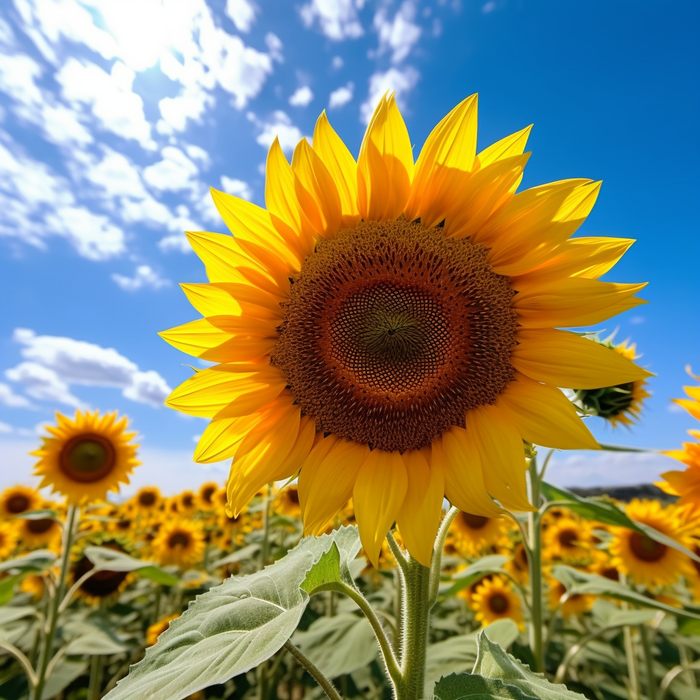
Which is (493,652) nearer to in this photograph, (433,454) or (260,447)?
(433,454)

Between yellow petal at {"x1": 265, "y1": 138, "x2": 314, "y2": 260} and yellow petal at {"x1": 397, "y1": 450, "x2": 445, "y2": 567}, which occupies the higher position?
yellow petal at {"x1": 265, "y1": 138, "x2": 314, "y2": 260}

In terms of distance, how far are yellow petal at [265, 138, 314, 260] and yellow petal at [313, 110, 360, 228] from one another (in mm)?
128

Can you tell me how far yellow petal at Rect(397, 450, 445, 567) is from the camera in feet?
5.07

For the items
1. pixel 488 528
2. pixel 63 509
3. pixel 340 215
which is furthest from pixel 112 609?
pixel 340 215

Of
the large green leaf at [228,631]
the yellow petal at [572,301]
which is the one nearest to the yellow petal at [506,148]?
the yellow petal at [572,301]

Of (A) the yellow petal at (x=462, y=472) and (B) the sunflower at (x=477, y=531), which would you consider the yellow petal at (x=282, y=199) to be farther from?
(B) the sunflower at (x=477, y=531)

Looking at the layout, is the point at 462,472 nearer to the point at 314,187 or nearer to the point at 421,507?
the point at 421,507

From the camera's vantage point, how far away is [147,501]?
1076 centimetres

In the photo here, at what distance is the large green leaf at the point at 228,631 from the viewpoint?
1.21 metres

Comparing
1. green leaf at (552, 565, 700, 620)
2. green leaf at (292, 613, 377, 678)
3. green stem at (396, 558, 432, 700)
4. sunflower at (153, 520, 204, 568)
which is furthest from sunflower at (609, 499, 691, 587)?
sunflower at (153, 520, 204, 568)

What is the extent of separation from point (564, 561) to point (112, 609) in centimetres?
611

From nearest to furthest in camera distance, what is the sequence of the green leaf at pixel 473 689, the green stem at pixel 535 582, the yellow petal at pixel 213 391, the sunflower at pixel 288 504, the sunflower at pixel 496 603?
the green leaf at pixel 473 689 < the yellow petal at pixel 213 391 < the green stem at pixel 535 582 < the sunflower at pixel 496 603 < the sunflower at pixel 288 504

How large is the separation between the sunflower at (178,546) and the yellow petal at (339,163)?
7.72 metres

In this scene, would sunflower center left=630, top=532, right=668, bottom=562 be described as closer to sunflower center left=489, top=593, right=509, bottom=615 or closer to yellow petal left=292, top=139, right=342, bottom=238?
sunflower center left=489, top=593, right=509, bottom=615
